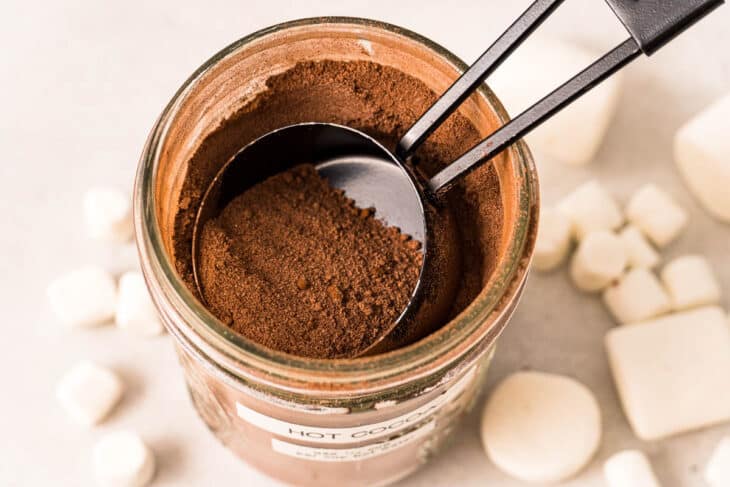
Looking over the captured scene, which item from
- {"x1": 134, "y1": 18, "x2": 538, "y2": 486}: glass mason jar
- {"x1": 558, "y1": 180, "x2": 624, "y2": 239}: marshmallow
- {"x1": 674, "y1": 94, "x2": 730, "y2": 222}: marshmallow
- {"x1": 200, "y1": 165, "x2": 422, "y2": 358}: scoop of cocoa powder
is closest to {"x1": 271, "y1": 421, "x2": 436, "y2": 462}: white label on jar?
{"x1": 134, "y1": 18, "x2": 538, "y2": 486}: glass mason jar

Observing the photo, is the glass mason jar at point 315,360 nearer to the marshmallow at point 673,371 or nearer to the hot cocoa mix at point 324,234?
the hot cocoa mix at point 324,234

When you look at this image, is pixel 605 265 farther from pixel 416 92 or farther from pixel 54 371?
pixel 54 371

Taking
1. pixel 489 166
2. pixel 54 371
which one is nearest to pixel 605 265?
pixel 489 166

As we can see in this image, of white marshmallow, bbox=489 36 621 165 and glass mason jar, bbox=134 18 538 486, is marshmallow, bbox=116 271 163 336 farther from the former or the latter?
white marshmallow, bbox=489 36 621 165

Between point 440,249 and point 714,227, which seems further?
point 714,227

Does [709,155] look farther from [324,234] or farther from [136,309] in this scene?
[136,309]
